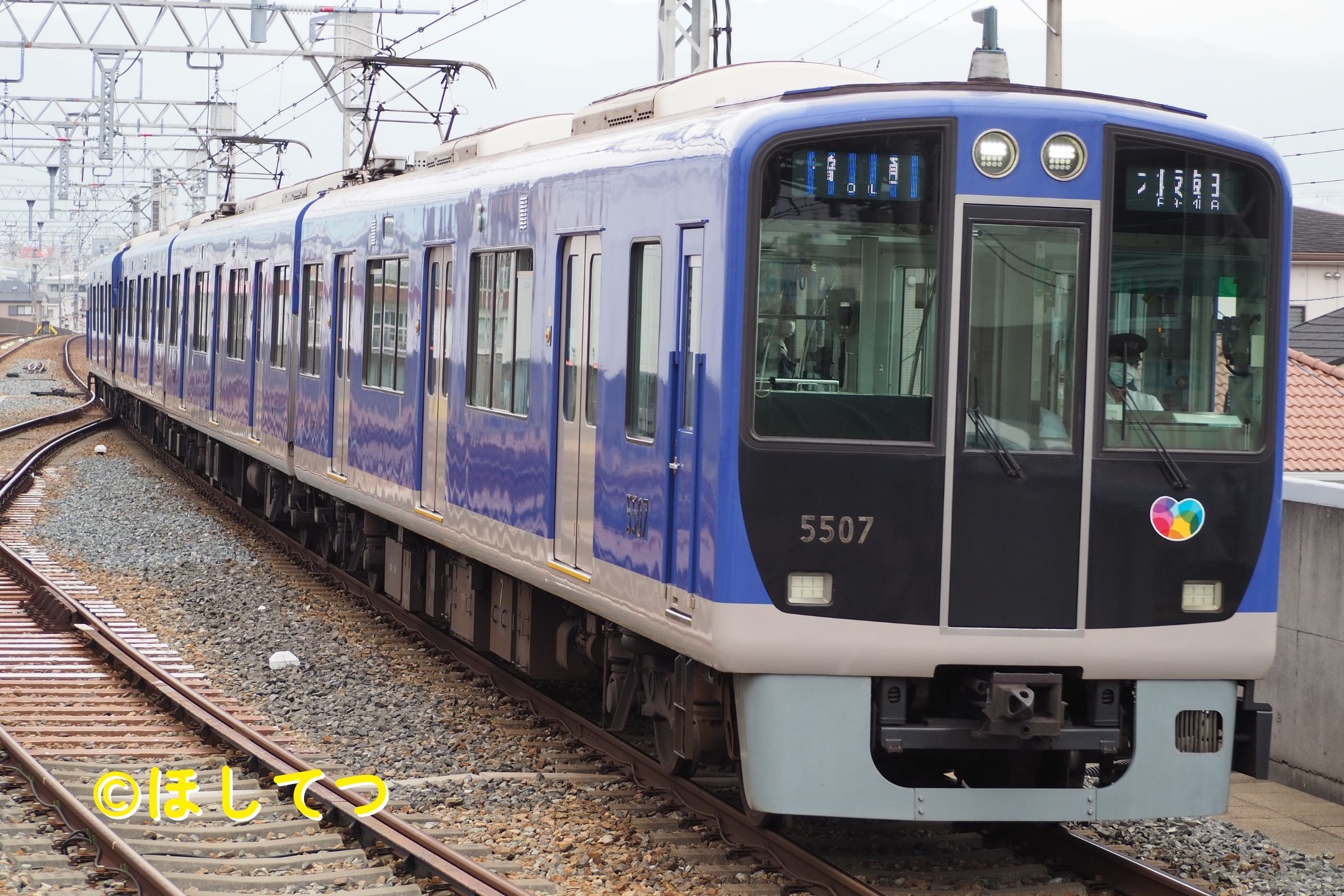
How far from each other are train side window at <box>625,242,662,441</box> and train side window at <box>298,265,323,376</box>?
6.81 m

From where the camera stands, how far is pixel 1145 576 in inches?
239

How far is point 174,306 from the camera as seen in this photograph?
23.0m

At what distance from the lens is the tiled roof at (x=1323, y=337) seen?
24234 millimetres

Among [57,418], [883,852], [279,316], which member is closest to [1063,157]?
[883,852]

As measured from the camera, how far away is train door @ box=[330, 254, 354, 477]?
41.1 feet

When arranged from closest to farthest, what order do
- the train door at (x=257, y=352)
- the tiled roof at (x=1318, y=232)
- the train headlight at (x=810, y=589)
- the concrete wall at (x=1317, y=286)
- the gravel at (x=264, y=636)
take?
1. the train headlight at (x=810, y=589)
2. the gravel at (x=264, y=636)
3. the train door at (x=257, y=352)
4. the concrete wall at (x=1317, y=286)
5. the tiled roof at (x=1318, y=232)

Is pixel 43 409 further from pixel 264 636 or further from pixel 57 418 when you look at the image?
pixel 264 636

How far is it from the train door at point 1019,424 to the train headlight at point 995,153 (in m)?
0.13

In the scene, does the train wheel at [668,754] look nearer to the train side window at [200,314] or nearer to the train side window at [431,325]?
the train side window at [431,325]

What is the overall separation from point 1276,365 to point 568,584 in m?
3.02

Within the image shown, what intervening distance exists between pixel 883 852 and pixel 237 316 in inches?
499

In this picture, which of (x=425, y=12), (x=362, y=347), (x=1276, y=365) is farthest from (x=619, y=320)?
(x=425, y=12)

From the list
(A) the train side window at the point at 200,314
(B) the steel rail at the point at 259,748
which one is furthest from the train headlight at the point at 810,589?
(A) the train side window at the point at 200,314

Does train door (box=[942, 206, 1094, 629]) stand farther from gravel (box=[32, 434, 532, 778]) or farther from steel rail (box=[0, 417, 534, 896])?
gravel (box=[32, 434, 532, 778])
